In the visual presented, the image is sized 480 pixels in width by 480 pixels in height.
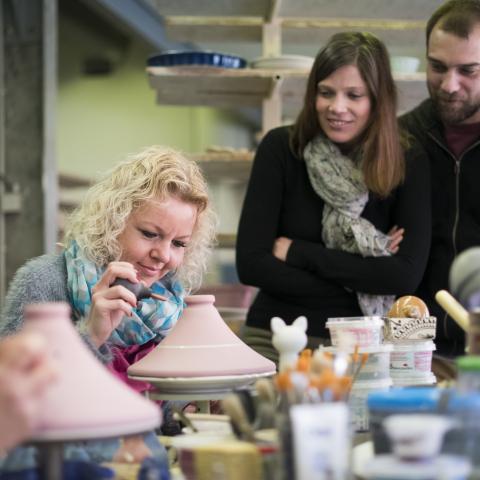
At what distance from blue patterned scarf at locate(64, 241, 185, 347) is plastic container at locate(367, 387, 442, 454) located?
0.84 m

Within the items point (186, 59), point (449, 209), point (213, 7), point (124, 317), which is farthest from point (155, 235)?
point (213, 7)

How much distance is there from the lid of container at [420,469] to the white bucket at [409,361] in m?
0.76

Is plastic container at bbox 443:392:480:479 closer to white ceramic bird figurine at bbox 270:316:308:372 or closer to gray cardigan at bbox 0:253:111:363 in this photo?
white ceramic bird figurine at bbox 270:316:308:372

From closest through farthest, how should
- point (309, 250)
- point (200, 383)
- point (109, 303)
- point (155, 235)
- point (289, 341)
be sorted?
point (289, 341)
point (200, 383)
point (109, 303)
point (155, 235)
point (309, 250)

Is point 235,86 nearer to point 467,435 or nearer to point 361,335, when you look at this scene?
point 361,335

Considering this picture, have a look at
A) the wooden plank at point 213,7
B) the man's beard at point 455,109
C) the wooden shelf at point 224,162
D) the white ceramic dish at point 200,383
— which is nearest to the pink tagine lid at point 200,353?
the white ceramic dish at point 200,383

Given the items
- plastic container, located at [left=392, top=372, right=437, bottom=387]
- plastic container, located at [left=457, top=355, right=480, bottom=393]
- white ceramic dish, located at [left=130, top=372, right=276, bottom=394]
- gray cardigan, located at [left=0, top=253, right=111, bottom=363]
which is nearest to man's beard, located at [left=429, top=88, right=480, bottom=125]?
plastic container, located at [left=392, top=372, right=437, bottom=387]

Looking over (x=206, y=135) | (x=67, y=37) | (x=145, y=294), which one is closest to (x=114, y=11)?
(x=67, y=37)

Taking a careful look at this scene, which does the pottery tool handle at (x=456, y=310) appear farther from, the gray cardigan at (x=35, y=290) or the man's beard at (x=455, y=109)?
the man's beard at (x=455, y=109)

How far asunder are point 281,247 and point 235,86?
5.62 feet

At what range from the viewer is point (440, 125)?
3.02m

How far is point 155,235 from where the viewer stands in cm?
201

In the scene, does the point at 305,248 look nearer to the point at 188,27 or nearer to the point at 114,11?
the point at 188,27

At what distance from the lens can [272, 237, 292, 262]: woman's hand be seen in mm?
2779
